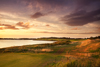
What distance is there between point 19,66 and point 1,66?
181cm

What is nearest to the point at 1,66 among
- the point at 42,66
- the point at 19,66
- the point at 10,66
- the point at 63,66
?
the point at 10,66

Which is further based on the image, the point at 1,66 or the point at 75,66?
the point at 1,66

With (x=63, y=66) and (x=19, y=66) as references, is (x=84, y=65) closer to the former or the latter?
(x=63, y=66)

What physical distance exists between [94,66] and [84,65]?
0.82m

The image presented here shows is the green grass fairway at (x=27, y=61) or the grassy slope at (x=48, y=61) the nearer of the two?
the grassy slope at (x=48, y=61)

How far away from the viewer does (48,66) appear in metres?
7.62

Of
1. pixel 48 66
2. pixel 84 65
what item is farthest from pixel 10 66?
pixel 84 65

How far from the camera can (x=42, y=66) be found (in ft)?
25.2

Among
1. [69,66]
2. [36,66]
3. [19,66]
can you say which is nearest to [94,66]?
[69,66]

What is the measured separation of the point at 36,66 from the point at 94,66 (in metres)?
5.33

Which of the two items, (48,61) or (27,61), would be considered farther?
(48,61)

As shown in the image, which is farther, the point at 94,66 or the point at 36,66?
the point at 36,66

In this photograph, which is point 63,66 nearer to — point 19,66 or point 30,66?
point 30,66

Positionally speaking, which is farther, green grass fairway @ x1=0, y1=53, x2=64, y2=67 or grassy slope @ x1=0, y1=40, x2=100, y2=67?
green grass fairway @ x1=0, y1=53, x2=64, y2=67
